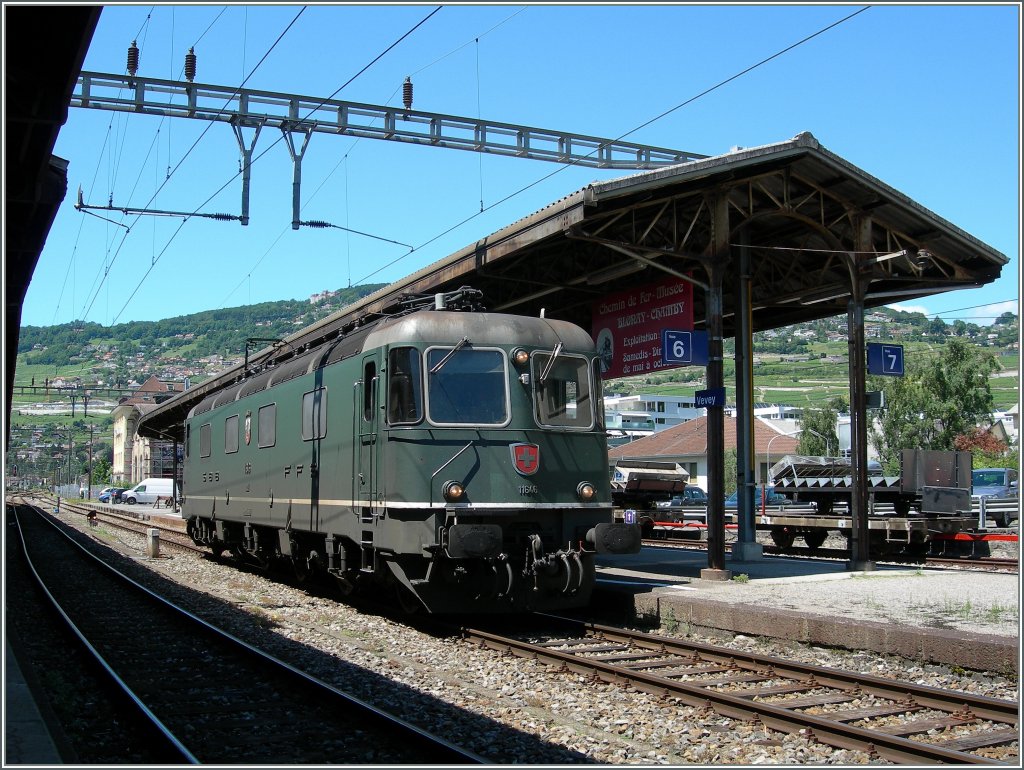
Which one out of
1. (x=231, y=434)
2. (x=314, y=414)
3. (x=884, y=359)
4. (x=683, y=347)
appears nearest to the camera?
(x=314, y=414)

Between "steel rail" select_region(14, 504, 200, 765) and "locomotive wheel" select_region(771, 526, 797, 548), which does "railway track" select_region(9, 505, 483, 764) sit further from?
"locomotive wheel" select_region(771, 526, 797, 548)

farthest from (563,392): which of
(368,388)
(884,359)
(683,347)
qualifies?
(884,359)

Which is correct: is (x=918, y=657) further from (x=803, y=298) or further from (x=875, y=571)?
(x=803, y=298)

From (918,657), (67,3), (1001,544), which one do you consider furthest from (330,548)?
(1001,544)

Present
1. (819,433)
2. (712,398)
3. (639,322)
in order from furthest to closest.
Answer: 1. (819,433)
2. (639,322)
3. (712,398)

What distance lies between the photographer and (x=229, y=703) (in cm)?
793

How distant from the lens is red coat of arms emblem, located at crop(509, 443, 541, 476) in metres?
10.9

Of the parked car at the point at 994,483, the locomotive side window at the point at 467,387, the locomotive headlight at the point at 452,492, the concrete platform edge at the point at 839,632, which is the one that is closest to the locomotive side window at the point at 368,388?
the locomotive side window at the point at 467,387

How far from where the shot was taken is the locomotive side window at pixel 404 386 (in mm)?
10844

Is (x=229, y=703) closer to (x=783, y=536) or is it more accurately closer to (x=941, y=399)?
(x=783, y=536)

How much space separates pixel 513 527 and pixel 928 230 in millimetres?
9257

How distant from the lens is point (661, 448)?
6094 centimetres

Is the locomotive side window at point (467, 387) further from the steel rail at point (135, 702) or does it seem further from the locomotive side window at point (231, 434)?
the locomotive side window at point (231, 434)

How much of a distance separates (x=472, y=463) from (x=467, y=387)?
90 centimetres
